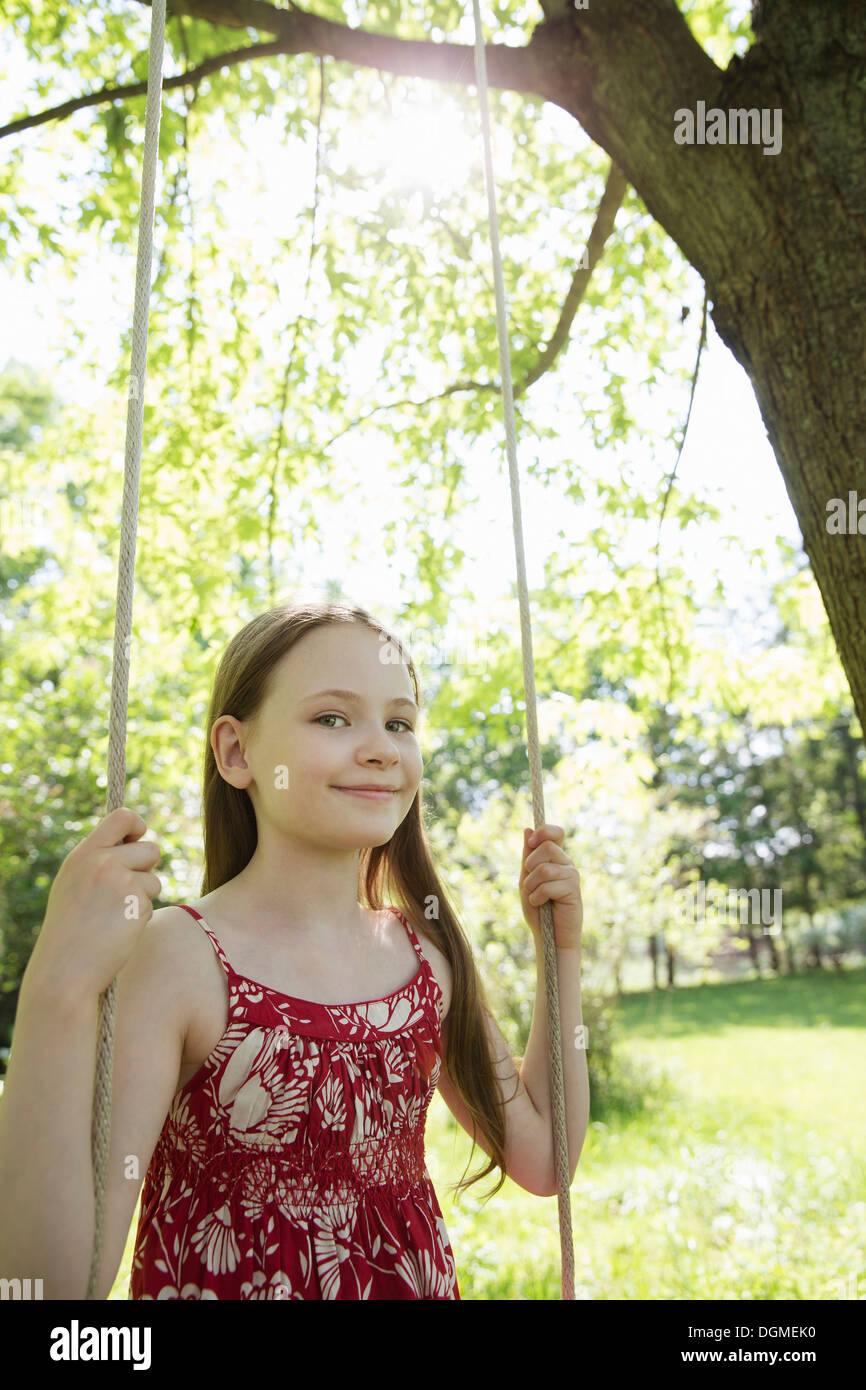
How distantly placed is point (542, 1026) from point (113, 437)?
3697 mm

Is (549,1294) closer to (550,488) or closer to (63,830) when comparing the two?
(550,488)

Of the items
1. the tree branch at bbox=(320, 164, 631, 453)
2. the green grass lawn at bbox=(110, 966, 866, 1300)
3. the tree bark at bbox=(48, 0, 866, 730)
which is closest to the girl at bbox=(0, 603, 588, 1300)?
the green grass lawn at bbox=(110, 966, 866, 1300)

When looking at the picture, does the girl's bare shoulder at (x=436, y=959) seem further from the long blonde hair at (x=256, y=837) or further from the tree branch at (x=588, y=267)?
the tree branch at (x=588, y=267)

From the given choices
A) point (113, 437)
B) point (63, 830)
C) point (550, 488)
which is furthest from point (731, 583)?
point (63, 830)

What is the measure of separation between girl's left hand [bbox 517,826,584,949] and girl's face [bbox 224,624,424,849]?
0.27 m

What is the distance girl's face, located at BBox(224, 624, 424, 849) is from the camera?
54.6 inches

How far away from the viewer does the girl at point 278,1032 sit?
41.4 inches

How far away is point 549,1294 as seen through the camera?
3.59 m

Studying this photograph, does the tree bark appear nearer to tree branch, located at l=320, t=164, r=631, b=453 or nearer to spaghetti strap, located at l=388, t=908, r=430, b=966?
tree branch, located at l=320, t=164, r=631, b=453

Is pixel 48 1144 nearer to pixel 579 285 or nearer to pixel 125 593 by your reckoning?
pixel 125 593

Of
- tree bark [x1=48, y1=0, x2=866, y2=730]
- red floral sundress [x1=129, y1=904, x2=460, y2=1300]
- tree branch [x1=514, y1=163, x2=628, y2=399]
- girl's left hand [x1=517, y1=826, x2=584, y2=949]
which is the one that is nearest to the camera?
red floral sundress [x1=129, y1=904, x2=460, y2=1300]

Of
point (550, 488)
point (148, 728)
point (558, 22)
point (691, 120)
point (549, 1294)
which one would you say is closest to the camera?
point (691, 120)
